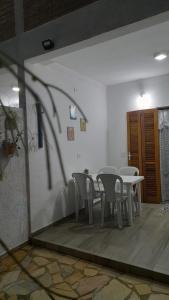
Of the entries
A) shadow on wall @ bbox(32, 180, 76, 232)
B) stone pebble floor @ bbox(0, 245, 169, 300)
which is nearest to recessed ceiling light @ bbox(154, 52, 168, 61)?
shadow on wall @ bbox(32, 180, 76, 232)

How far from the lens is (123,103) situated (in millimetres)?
5395

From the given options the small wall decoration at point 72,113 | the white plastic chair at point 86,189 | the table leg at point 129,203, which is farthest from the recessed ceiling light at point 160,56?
the white plastic chair at point 86,189

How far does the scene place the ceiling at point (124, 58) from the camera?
3.18 m

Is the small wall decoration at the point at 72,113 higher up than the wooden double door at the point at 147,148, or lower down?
higher up

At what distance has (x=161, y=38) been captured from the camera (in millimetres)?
3205

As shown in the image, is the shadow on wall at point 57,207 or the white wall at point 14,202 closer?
the white wall at point 14,202

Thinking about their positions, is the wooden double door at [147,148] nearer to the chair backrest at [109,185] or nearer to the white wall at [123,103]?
the white wall at [123,103]

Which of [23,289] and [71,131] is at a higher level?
[71,131]

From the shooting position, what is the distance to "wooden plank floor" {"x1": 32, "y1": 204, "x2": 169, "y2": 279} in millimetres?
2590

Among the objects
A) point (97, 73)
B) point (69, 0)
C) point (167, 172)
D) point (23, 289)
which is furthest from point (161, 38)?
point (23, 289)

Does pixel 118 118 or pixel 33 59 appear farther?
pixel 118 118

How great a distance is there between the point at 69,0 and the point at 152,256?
317cm

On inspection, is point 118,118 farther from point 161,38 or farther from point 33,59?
point 33,59

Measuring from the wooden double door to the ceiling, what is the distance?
89 cm
